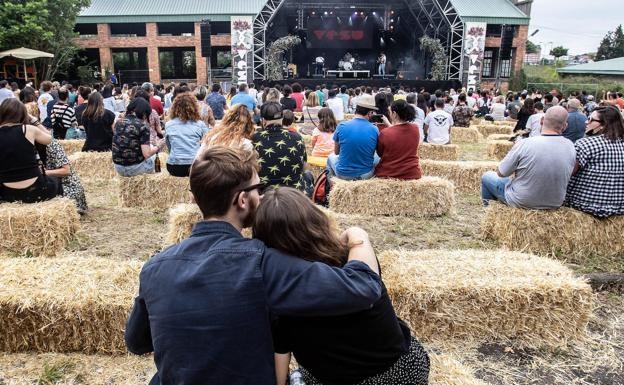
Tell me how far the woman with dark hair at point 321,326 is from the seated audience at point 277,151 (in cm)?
254

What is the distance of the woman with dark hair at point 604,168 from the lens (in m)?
4.23

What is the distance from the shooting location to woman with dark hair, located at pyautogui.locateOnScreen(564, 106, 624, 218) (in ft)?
13.9

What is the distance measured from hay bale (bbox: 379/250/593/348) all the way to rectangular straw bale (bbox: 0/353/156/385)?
1.48 m

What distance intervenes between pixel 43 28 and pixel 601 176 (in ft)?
79.4

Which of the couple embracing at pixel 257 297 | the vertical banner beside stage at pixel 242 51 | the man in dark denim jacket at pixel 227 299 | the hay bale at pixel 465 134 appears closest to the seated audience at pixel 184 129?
the couple embracing at pixel 257 297

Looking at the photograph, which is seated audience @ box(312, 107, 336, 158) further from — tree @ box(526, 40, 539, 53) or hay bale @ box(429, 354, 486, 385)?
tree @ box(526, 40, 539, 53)

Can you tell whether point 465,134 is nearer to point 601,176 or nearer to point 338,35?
point 601,176

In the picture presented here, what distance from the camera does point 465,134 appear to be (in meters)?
12.2

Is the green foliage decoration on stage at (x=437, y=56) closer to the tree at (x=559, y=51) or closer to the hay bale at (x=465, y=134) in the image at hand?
the hay bale at (x=465, y=134)

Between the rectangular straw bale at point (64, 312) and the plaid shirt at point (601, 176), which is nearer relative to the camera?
the rectangular straw bale at point (64, 312)

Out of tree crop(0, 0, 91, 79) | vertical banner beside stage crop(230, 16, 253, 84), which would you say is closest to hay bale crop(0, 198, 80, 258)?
vertical banner beside stage crop(230, 16, 253, 84)

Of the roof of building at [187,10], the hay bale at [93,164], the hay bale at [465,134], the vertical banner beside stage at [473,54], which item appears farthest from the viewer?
the roof of building at [187,10]

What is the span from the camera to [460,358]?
2.83 m

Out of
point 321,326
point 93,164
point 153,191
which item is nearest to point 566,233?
Answer: point 321,326
